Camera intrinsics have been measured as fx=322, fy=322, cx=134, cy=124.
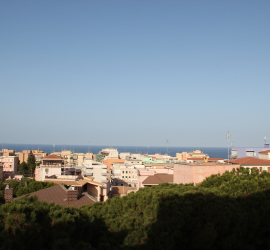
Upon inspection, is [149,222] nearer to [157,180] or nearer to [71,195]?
[71,195]

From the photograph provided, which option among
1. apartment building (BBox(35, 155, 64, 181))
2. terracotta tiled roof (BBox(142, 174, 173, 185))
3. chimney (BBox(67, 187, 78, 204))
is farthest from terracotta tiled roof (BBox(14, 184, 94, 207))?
apartment building (BBox(35, 155, 64, 181))

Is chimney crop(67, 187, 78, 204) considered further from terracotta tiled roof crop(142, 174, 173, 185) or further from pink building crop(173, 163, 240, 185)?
terracotta tiled roof crop(142, 174, 173, 185)

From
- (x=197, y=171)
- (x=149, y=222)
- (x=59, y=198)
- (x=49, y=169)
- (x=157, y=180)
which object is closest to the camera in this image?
(x=149, y=222)

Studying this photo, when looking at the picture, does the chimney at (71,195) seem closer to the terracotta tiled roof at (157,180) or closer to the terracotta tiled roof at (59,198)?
the terracotta tiled roof at (59,198)

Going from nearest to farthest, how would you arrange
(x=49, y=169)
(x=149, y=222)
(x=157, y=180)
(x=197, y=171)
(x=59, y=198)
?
1. (x=149, y=222)
2. (x=59, y=198)
3. (x=197, y=171)
4. (x=157, y=180)
5. (x=49, y=169)

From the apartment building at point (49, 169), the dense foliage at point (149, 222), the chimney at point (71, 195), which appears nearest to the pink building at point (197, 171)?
the dense foliage at point (149, 222)

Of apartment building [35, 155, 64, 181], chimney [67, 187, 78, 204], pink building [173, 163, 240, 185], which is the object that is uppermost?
pink building [173, 163, 240, 185]

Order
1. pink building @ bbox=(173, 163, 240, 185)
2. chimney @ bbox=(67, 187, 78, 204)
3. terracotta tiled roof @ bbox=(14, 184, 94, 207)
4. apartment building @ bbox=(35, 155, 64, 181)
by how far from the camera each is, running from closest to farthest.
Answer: terracotta tiled roof @ bbox=(14, 184, 94, 207)
chimney @ bbox=(67, 187, 78, 204)
pink building @ bbox=(173, 163, 240, 185)
apartment building @ bbox=(35, 155, 64, 181)

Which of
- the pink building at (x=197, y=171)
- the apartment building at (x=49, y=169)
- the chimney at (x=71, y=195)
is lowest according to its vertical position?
the apartment building at (x=49, y=169)

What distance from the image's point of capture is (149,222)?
10438 millimetres

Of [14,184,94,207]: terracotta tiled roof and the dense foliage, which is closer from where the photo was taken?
the dense foliage

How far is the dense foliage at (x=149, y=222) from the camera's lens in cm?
816

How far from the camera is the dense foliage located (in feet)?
26.8

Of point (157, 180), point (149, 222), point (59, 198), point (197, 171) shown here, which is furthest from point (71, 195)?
point (157, 180)
